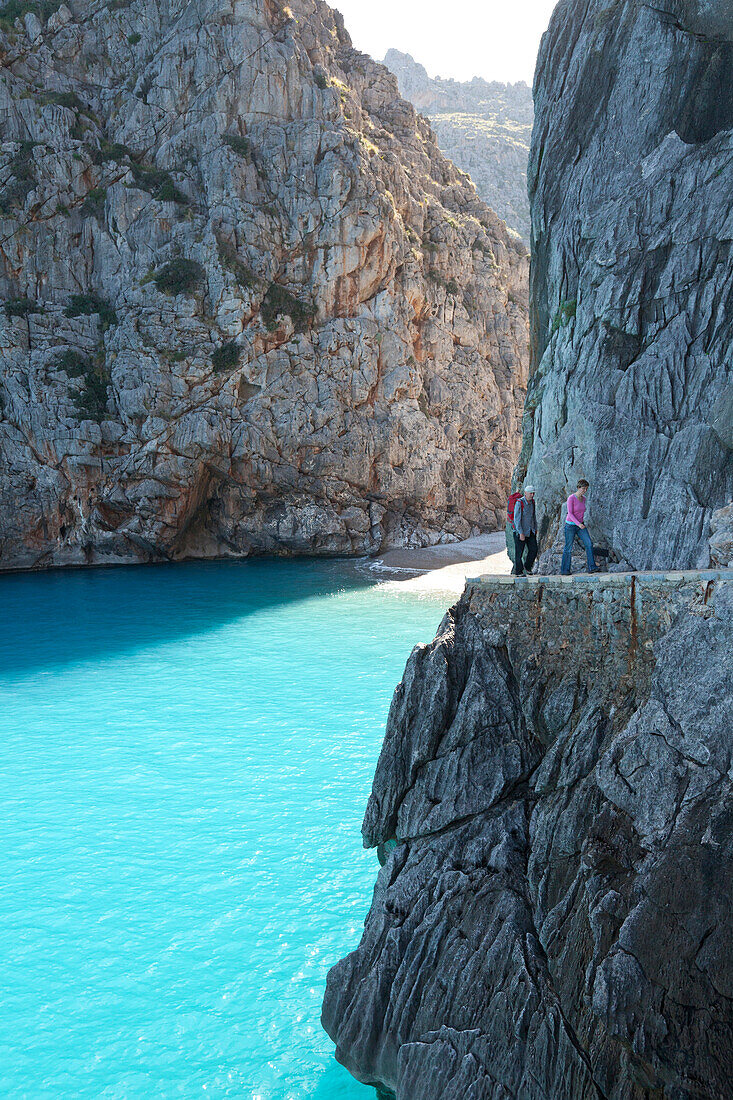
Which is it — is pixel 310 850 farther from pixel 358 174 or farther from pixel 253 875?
pixel 358 174

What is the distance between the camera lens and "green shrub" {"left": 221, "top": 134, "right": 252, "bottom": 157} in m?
42.3

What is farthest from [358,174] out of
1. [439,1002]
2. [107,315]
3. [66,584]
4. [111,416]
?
[439,1002]

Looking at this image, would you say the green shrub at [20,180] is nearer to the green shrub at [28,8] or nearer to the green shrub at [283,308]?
the green shrub at [28,8]

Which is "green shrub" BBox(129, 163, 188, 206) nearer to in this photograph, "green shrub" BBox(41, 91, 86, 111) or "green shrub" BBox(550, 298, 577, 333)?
"green shrub" BBox(41, 91, 86, 111)

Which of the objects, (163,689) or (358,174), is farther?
(358,174)

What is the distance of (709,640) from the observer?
6480 millimetres

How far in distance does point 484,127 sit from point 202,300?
108 m

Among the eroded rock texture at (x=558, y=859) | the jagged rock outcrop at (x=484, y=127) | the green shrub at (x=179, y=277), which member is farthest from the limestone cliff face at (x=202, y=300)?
the jagged rock outcrop at (x=484, y=127)

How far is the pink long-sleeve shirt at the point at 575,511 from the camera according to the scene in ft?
37.4

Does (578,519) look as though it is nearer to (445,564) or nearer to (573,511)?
(573,511)

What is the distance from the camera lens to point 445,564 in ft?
134

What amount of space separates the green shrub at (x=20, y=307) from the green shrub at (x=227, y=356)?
1142 cm

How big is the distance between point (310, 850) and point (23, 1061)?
5173mm

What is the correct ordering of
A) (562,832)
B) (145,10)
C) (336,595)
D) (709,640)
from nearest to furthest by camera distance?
(709,640), (562,832), (336,595), (145,10)
